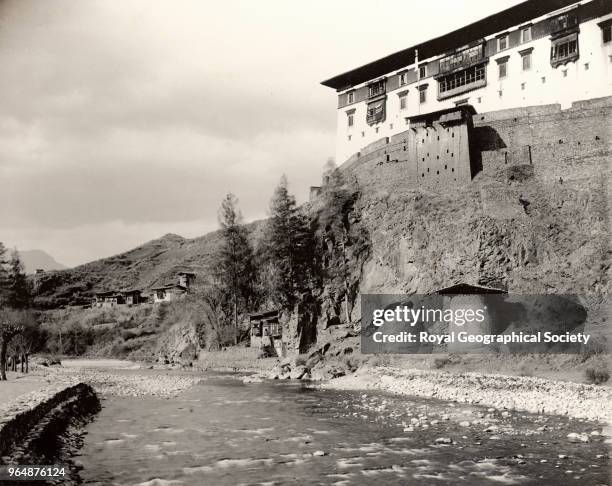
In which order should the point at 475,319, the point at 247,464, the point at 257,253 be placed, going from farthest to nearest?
the point at 257,253 → the point at 475,319 → the point at 247,464

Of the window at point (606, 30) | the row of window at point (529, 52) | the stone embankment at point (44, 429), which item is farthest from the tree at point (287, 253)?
the stone embankment at point (44, 429)

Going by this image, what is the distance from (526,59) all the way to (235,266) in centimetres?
3491

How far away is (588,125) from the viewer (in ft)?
154

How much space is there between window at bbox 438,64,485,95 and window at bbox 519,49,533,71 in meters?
3.81

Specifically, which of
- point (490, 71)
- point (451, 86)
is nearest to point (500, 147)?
point (490, 71)

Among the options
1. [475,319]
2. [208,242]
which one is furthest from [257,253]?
[208,242]

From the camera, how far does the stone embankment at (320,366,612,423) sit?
22.9 meters

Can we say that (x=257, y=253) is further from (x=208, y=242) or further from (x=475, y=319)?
(x=208, y=242)

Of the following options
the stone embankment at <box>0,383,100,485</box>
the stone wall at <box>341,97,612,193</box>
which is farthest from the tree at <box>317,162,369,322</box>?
the stone embankment at <box>0,383,100,485</box>

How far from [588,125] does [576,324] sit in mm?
20239

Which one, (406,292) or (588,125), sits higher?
(588,125)

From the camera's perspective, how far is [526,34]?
166 feet

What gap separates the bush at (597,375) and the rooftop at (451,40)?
31894mm

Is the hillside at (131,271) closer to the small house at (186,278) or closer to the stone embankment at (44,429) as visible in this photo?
the small house at (186,278)
